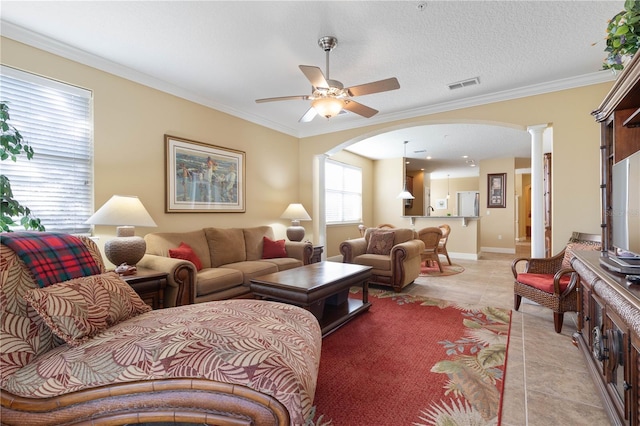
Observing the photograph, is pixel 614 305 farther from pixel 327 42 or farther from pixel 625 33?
A: pixel 327 42

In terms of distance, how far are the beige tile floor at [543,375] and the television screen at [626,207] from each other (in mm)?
890

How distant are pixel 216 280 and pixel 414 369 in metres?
2.05

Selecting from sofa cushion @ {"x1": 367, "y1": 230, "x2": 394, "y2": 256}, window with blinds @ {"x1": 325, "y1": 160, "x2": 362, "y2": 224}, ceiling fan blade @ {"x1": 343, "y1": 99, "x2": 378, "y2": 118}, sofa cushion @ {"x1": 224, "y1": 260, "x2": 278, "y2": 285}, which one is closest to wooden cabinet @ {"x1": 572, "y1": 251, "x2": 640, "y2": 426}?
ceiling fan blade @ {"x1": 343, "y1": 99, "x2": 378, "y2": 118}

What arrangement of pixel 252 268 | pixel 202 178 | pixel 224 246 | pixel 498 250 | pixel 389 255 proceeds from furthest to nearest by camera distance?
pixel 498 250 < pixel 389 255 < pixel 202 178 < pixel 224 246 < pixel 252 268

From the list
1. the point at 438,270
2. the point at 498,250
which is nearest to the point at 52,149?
the point at 438,270

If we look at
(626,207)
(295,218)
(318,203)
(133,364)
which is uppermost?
(318,203)

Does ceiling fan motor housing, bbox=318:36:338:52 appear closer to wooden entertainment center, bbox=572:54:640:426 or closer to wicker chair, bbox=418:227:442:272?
wooden entertainment center, bbox=572:54:640:426

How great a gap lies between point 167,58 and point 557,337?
179 inches

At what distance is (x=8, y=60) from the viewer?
8.27 feet

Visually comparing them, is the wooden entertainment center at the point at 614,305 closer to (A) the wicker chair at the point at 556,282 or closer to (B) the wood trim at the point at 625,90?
(B) the wood trim at the point at 625,90

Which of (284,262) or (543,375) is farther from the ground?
(284,262)

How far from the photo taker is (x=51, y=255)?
1458mm

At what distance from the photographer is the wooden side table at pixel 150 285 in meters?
2.47

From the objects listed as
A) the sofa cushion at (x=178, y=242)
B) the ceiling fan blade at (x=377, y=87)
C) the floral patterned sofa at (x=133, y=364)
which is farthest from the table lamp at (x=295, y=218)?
the floral patterned sofa at (x=133, y=364)
